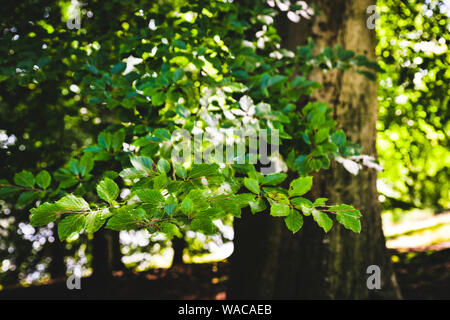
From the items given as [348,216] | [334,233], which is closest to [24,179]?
[348,216]

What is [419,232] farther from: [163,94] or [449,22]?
[163,94]

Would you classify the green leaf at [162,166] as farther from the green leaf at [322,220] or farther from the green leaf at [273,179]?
the green leaf at [322,220]

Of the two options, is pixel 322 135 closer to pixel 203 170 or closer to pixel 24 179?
pixel 203 170

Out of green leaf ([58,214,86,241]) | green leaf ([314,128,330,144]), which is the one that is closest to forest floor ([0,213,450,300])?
green leaf ([314,128,330,144])

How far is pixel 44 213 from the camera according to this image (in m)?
0.76

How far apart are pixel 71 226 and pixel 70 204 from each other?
0.06m

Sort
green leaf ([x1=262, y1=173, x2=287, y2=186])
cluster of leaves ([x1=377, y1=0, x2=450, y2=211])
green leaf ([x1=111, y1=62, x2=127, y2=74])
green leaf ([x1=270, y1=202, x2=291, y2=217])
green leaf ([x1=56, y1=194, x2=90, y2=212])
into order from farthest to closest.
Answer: cluster of leaves ([x1=377, y1=0, x2=450, y2=211]), green leaf ([x1=111, y1=62, x2=127, y2=74]), green leaf ([x1=262, y1=173, x2=287, y2=186]), green leaf ([x1=270, y1=202, x2=291, y2=217]), green leaf ([x1=56, y1=194, x2=90, y2=212])

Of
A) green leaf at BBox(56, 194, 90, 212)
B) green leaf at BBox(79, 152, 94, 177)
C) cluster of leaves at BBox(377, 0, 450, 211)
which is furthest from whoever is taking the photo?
cluster of leaves at BBox(377, 0, 450, 211)

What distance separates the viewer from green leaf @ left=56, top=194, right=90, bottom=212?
0.74 meters

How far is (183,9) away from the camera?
5.42 ft

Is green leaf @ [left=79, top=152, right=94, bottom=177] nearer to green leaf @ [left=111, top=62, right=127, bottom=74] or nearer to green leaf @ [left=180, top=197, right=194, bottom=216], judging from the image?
green leaf @ [left=111, top=62, right=127, bottom=74]

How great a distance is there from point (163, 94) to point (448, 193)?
9.15 meters
